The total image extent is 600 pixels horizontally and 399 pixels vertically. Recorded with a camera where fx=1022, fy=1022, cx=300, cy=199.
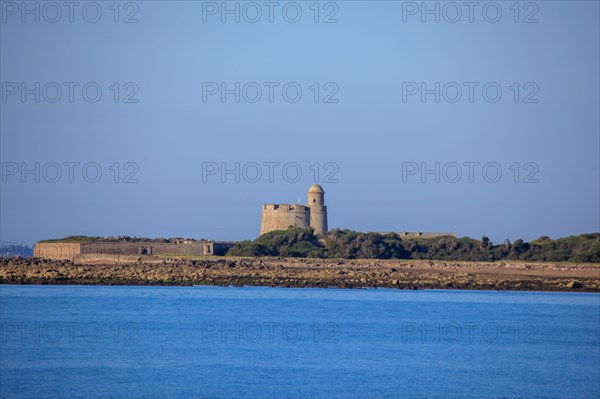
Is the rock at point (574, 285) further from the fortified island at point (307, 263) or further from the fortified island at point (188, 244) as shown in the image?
the fortified island at point (188, 244)

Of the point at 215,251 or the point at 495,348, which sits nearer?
the point at 495,348

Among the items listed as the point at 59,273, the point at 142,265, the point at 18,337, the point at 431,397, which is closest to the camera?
the point at 431,397

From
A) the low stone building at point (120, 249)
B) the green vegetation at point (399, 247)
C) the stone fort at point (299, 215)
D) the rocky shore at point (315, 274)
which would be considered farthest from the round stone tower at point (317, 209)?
the rocky shore at point (315, 274)

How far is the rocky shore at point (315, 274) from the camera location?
4100cm

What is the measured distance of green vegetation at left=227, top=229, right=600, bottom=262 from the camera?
57562 millimetres

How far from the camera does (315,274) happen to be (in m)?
44.7

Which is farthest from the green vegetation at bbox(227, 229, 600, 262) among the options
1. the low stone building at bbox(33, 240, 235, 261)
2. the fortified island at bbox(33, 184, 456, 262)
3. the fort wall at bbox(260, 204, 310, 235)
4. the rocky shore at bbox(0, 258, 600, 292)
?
the rocky shore at bbox(0, 258, 600, 292)

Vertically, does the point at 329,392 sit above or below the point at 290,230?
below

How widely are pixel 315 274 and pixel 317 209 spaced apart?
20.3m

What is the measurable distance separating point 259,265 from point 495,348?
82.3ft

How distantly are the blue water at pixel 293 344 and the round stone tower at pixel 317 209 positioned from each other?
26094 mm

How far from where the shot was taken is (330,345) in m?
Result: 24.8

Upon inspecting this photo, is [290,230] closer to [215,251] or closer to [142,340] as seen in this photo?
[215,251]

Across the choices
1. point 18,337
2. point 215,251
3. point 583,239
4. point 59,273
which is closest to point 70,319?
point 18,337
